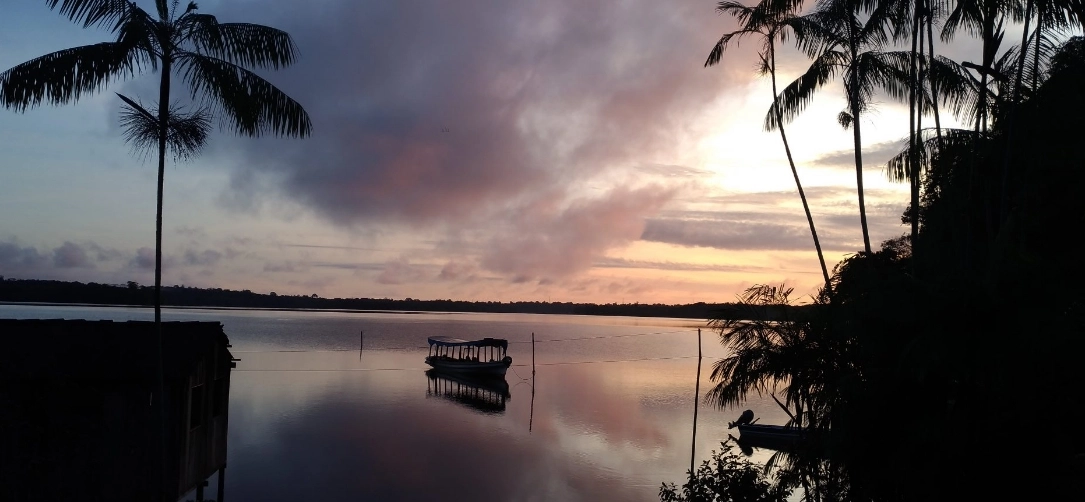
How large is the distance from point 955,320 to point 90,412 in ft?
48.0

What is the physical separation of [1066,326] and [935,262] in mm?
5319

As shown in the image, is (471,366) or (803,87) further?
(471,366)

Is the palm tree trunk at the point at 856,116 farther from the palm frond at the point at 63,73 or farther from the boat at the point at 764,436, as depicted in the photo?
the boat at the point at 764,436

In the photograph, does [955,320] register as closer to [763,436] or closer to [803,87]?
[803,87]

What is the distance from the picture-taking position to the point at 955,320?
31.2ft

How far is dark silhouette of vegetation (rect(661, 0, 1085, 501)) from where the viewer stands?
9383 millimetres

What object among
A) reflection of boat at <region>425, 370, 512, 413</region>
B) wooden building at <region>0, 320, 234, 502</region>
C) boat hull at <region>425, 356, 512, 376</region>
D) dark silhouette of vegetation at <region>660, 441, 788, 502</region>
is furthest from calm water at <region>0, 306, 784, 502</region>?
dark silhouette of vegetation at <region>660, 441, 788, 502</region>

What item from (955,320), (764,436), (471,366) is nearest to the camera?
(955,320)

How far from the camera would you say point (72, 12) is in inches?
428

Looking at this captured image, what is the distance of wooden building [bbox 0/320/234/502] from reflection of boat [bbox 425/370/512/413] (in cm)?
3289

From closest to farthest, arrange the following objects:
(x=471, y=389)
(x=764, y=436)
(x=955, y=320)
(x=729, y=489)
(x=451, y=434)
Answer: (x=955, y=320)
(x=729, y=489)
(x=764, y=436)
(x=451, y=434)
(x=471, y=389)

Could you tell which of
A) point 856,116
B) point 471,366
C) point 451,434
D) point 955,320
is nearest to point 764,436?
point 451,434

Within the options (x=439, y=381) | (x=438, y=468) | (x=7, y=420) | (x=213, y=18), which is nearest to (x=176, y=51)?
(x=213, y=18)

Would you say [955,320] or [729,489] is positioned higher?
[955,320]
